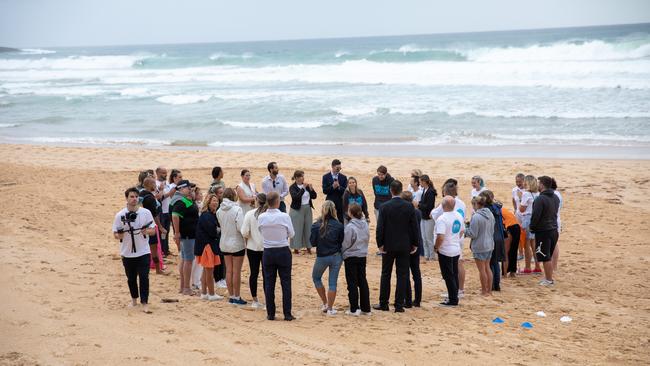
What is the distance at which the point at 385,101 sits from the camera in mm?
38000

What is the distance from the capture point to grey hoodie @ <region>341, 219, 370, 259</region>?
27.8ft

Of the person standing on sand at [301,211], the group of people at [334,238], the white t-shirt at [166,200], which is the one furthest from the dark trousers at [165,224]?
the person standing on sand at [301,211]

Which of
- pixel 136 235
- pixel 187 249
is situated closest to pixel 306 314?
pixel 187 249

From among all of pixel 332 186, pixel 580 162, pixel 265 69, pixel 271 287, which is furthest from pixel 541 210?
pixel 265 69

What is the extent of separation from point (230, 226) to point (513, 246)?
173 inches

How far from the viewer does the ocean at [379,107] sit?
87.1 feet

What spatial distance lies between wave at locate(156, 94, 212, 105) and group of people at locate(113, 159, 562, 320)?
32.0 m

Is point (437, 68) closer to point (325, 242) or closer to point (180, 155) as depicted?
A: point (180, 155)

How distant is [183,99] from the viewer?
4316 cm

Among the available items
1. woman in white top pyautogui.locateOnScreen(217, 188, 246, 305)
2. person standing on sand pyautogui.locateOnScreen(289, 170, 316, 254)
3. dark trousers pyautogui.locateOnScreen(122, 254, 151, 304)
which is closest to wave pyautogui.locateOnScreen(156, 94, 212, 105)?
person standing on sand pyautogui.locateOnScreen(289, 170, 316, 254)

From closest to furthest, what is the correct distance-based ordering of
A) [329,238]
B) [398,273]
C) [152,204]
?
1. [329,238]
2. [398,273]
3. [152,204]

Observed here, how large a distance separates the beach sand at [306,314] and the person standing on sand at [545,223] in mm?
406

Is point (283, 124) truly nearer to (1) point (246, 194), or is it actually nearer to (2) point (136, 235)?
(1) point (246, 194)

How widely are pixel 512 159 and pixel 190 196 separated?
14.4 metres
